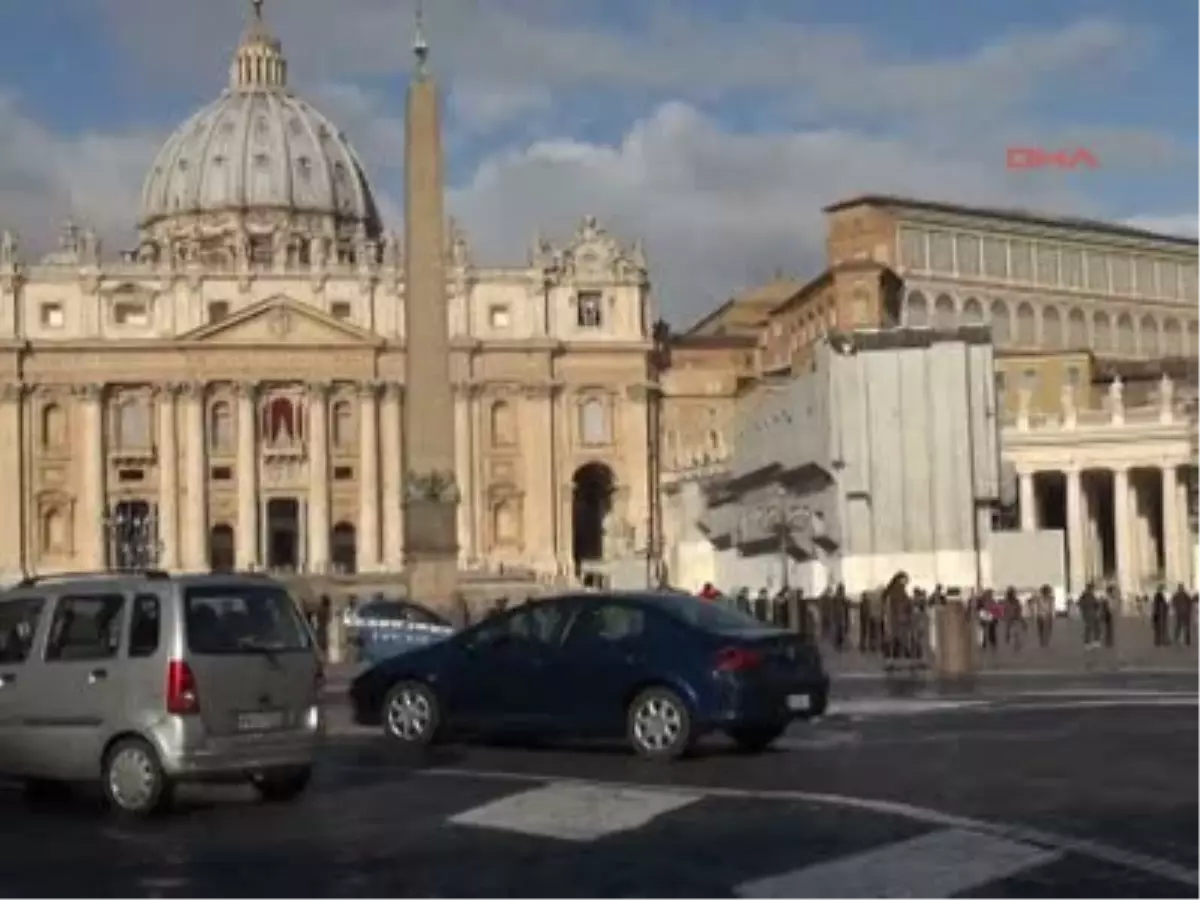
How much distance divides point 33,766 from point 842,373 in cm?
2884

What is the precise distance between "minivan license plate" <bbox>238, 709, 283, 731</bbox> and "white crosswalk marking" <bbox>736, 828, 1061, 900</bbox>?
4.37 m

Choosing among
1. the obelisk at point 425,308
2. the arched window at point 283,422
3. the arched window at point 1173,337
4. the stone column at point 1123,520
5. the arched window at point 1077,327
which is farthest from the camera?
the arched window at point 1173,337

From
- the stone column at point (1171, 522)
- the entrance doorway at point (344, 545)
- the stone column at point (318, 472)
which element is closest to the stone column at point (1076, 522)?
the stone column at point (1171, 522)

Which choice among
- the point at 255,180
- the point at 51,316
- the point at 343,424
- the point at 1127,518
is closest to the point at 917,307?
the point at 1127,518

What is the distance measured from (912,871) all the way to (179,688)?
493 cm

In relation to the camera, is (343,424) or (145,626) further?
(343,424)

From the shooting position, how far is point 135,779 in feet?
43.1

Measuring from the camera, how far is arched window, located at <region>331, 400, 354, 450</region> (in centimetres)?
9969

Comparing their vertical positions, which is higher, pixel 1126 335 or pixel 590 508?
pixel 1126 335

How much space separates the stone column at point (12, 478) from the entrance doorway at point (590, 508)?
2376cm

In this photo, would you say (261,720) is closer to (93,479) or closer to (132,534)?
(93,479)

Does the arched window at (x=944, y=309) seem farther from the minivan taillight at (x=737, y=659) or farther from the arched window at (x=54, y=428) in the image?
the minivan taillight at (x=737, y=659)

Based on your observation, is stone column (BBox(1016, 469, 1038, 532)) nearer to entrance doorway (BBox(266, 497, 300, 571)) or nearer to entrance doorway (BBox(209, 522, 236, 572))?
entrance doorway (BBox(266, 497, 300, 571))

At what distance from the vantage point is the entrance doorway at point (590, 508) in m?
102
